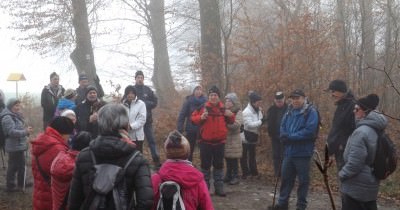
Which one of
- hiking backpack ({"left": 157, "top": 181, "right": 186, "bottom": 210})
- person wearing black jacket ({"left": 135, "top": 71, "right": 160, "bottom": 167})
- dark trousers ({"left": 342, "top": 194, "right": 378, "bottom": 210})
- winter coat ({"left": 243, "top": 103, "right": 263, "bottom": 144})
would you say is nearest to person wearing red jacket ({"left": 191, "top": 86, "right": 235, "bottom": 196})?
winter coat ({"left": 243, "top": 103, "right": 263, "bottom": 144})

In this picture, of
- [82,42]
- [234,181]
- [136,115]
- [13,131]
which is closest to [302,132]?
[234,181]

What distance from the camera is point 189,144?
4.96 meters

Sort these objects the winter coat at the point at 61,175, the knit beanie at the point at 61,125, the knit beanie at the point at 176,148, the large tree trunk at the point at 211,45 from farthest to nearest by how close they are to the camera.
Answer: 1. the large tree trunk at the point at 211,45
2. the knit beanie at the point at 61,125
3. the winter coat at the point at 61,175
4. the knit beanie at the point at 176,148

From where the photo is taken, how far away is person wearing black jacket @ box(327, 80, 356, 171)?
7117mm

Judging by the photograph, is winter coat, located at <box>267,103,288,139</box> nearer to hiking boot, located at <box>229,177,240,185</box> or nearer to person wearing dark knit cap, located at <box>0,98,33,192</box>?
hiking boot, located at <box>229,177,240,185</box>

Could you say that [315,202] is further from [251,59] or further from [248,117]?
[251,59]

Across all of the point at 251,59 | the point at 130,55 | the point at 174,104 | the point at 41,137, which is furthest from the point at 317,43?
the point at 130,55

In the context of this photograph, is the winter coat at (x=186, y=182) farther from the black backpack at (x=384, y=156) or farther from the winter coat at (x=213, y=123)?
the winter coat at (x=213, y=123)

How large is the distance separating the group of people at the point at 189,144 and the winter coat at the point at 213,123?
0.02 m

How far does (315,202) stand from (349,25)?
7.47m

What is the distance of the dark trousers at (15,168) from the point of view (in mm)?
8406

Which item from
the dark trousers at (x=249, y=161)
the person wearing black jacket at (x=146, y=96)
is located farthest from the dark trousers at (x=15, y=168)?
the dark trousers at (x=249, y=161)

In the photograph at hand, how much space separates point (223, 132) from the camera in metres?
8.10

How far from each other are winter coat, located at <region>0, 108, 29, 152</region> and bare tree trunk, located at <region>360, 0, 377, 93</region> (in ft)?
30.8
